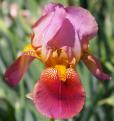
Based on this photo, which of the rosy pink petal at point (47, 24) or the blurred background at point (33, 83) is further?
the blurred background at point (33, 83)

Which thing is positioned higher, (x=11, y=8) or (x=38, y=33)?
(x=38, y=33)

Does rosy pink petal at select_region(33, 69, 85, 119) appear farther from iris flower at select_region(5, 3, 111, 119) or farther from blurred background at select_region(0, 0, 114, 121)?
blurred background at select_region(0, 0, 114, 121)

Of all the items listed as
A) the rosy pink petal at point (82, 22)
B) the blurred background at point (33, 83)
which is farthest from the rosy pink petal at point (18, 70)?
the blurred background at point (33, 83)

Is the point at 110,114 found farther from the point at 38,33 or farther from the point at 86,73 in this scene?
the point at 38,33

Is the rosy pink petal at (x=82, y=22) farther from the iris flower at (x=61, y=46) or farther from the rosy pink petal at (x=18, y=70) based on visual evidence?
the rosy pink petal at (x=18, y=70)

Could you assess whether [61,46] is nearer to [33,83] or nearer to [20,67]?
[20,67]

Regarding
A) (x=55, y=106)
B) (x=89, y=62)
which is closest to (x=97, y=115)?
(x=89, y=62)

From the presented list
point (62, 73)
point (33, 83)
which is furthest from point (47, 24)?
point (33, 83)
